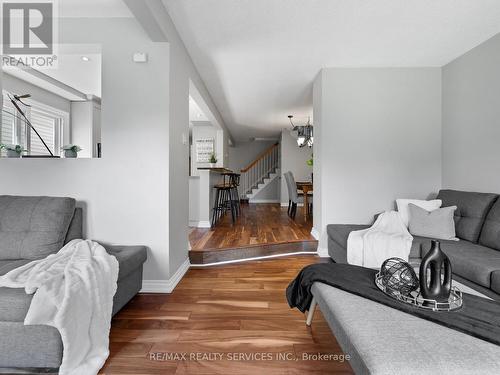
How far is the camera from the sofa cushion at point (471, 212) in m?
2.58

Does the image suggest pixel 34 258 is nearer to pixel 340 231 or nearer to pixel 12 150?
pixel 12 150

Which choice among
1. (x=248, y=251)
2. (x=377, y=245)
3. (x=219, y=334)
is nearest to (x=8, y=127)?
(x=248, y=251)

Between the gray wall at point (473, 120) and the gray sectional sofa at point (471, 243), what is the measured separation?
314mm

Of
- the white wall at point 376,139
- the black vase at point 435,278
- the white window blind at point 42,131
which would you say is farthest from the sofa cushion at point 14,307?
the white window blind at point 42,131

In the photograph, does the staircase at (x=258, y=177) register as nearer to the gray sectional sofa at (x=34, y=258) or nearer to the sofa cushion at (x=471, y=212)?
the sofa cushion at (x=471, y=212)

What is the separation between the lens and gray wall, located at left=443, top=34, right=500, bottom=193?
2.82 m

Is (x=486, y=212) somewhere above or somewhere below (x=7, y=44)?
below

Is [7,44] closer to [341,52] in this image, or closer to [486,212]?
[341,52]

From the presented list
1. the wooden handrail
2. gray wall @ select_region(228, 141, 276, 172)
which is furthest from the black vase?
gray wall @ select_region(228, 141, 276, 172)

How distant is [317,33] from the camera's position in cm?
280

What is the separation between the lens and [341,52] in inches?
126

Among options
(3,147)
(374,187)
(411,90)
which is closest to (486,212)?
(374,187)

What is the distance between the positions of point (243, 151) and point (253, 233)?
6.59 meters

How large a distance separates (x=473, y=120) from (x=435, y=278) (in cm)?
267
